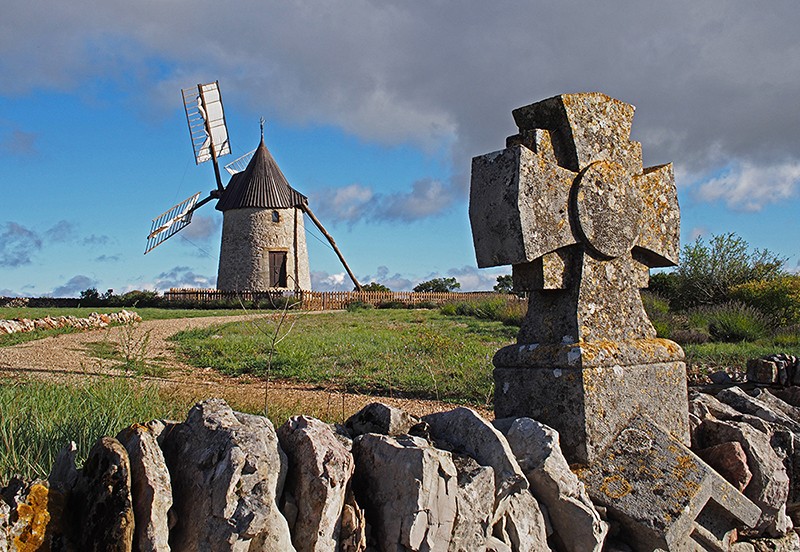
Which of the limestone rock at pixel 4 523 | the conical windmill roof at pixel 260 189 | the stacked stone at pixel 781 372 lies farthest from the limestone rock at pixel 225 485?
the conical windmill roof at pixel 260 189

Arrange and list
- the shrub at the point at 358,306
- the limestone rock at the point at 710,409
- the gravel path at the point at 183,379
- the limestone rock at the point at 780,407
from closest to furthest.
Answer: the limestone rock at the point at 710,409
the limestone rock at the point at 780,407
the gravel path at the point at 183,379
the shrub at the point at 358,306

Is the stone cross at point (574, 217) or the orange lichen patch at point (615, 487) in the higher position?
the stone cross at point (574, 217)

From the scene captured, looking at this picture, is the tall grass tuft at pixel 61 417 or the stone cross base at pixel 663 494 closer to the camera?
the stone cross base at pixel 663 494

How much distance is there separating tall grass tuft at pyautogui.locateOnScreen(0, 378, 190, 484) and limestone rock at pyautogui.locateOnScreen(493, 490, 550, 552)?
7.52 ft

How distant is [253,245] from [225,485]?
33.4 meters

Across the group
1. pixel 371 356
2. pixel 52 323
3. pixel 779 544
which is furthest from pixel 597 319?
pixel 52 323

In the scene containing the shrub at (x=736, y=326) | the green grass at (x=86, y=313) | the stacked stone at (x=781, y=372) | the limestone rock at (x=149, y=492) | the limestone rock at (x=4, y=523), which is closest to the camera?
the limestone rock at (x=4, y=523)

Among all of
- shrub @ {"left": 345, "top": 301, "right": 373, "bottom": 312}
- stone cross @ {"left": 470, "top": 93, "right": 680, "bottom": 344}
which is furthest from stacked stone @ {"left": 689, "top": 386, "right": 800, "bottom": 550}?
shrub @ {"left": 345, "top": 301, "right": 373, "bottom": 312}

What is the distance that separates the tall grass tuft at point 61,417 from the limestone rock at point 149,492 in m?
1.25

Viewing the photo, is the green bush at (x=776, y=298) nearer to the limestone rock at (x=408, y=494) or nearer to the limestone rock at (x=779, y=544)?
the limestone rock at (x=779, y=544)

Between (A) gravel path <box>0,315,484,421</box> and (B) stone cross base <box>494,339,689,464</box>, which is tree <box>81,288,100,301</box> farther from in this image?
(B) stone cross base <box>494,339,689,464</box>

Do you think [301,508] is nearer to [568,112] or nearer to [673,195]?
[568,112]

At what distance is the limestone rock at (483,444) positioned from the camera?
10.1 feet

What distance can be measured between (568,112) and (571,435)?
1904mm
